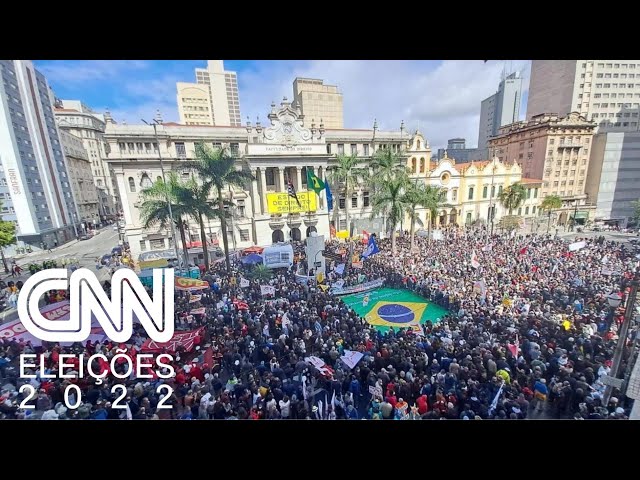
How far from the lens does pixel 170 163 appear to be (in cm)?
1867

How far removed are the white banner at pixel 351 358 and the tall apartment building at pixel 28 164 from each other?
12.3m

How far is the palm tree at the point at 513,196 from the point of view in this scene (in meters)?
16.1

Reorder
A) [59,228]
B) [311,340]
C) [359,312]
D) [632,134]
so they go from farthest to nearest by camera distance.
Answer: [632,134]
[59,228]
[359,312]
[311,340]

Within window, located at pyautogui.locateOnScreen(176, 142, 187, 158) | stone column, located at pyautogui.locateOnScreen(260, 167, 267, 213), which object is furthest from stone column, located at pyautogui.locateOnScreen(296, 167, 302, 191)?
window, located at pyautogui.locateOnScreen(176, 142, 187, 158)

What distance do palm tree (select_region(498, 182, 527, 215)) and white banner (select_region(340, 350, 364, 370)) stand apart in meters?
15.5

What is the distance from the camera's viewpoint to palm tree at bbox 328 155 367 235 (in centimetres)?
2030

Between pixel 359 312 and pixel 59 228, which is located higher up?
pixel 59 228

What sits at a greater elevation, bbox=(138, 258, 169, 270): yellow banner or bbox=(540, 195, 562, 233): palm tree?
bbox=(540, 195, 562, 233): palm tree

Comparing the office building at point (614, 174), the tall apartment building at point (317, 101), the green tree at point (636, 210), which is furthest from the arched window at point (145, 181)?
the office building at point (614, 174)

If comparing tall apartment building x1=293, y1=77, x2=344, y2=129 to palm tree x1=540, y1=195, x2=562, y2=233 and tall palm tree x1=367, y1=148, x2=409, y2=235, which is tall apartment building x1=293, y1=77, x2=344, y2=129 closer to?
tall palm tree x1=367, y1=148, x2=409, y2=235
